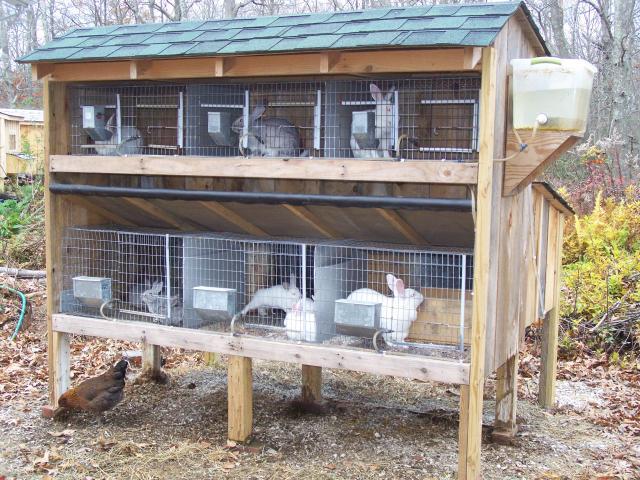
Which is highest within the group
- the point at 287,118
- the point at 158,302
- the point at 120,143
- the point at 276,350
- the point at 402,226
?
the point at 287,118

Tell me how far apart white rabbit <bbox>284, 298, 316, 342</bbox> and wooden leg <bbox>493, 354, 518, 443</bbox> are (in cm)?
177

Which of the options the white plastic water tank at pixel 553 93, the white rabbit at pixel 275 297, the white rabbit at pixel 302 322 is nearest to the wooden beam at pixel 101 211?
the white rabbit at pixel 275 297

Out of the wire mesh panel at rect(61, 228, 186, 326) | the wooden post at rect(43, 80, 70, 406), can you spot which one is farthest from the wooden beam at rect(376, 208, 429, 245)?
the wooden post at rect(43, 80, 70, 406)

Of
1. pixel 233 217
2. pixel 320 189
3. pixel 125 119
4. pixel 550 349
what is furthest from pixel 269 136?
pixel 550 349

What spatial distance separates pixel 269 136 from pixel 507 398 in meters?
2.84

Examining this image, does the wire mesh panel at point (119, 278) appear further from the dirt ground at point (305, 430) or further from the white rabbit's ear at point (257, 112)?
the white rabbit's ear at point (257, 112)

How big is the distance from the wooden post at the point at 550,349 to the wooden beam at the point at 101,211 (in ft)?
12.8

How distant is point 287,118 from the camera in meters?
5.62

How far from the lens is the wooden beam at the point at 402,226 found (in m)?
4.93

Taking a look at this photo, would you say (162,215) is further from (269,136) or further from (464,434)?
(464,434)

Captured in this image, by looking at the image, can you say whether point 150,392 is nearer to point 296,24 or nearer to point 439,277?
point 439,277

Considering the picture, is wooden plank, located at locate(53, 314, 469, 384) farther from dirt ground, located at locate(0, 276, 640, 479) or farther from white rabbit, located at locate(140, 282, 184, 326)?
dirt ground, located at locate(0, 276, 640, 479)

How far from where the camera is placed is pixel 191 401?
6.45 metres

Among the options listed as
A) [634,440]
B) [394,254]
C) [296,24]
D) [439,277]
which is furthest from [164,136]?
[634,440]
